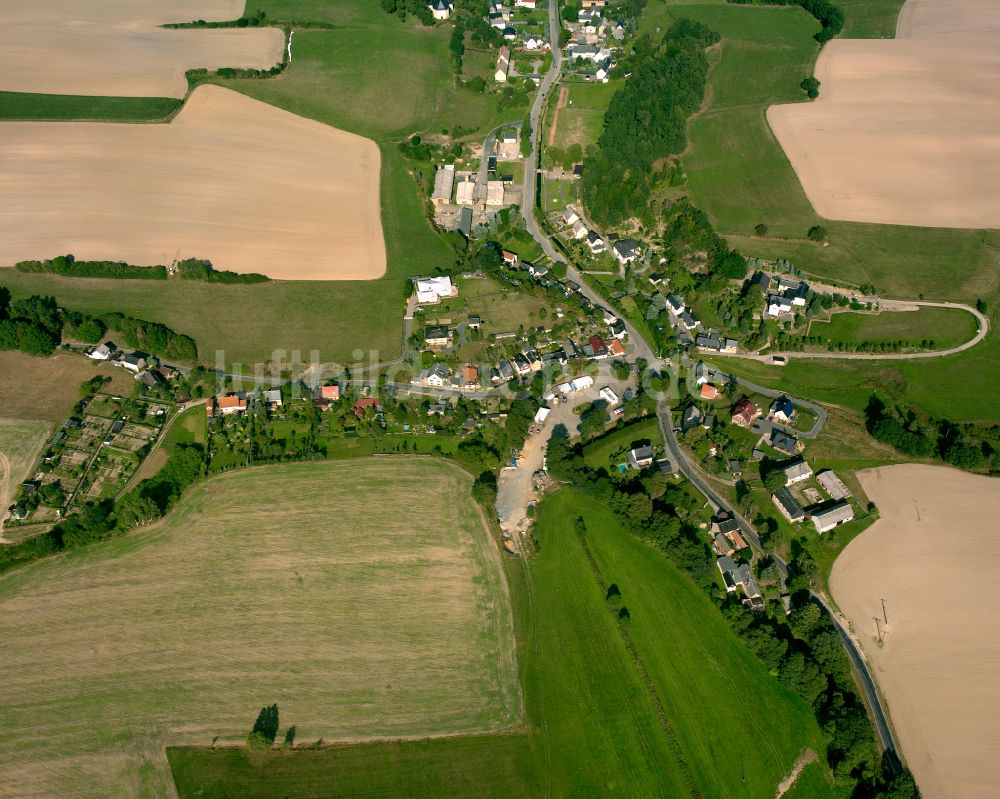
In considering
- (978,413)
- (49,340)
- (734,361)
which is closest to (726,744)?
(734,361)

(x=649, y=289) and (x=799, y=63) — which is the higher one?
(x=799, y=63)

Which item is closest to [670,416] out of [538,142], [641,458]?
[641,458]

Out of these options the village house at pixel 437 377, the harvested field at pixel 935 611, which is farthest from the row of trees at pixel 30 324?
the harvested field at pixel 935 611

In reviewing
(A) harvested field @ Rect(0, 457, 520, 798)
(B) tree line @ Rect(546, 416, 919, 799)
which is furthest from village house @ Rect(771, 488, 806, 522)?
(A) harvested field @ Rect(0, 457, 520, 798)

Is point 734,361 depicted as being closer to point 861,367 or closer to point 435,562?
point 861,367

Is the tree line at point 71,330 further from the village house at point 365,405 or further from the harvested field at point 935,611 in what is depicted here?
the harvested field at point 935,611

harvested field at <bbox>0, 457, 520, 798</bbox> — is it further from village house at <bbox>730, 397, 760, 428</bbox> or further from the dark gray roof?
village house at <bbox>730, 397, 760, 428</bbox>
